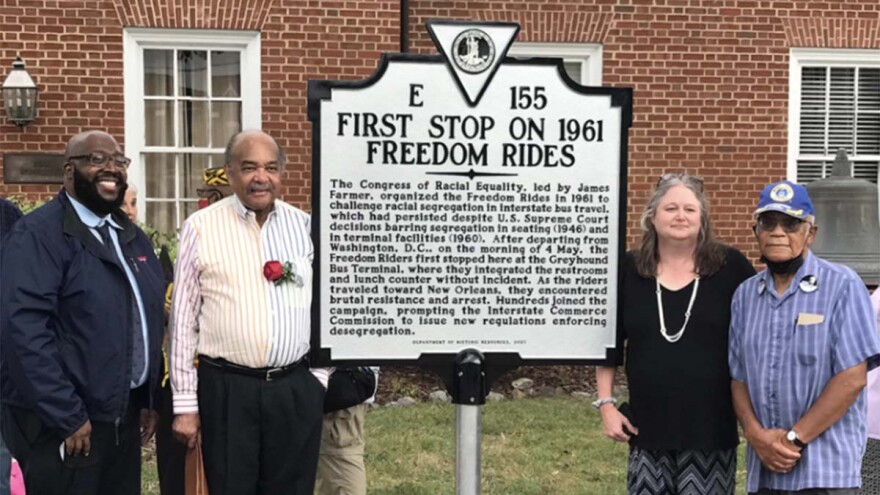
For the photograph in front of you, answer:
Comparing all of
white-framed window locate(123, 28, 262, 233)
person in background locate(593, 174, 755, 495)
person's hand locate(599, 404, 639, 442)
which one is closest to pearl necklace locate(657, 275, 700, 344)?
person in background locate(593, 174, 755, 495)

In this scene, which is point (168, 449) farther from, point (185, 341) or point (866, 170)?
point (866, 170)

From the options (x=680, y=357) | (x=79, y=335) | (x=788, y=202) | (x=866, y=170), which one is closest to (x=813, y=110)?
(x=866, y=170)

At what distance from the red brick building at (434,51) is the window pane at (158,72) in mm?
11

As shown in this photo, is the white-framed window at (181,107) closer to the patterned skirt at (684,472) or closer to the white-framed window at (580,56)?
the white-framed window at (580,56)

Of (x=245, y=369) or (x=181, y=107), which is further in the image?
(x=181, y=107)

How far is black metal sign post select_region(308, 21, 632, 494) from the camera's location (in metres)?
3.31

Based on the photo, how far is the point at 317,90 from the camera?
128 inches

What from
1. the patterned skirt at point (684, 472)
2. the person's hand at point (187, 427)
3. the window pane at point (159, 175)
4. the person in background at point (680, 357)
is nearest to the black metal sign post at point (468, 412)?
the person in background at point (680, 357)

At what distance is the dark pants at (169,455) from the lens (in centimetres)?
432

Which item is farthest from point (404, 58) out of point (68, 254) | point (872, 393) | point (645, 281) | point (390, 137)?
point (872, 393)

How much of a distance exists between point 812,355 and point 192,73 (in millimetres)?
6728

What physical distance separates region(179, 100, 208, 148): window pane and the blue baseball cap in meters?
6.35

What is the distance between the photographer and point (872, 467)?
13.6 ft

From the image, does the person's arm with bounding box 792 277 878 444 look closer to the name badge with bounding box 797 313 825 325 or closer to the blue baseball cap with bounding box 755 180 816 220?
the name badge with bounding box 797 313 825 325
